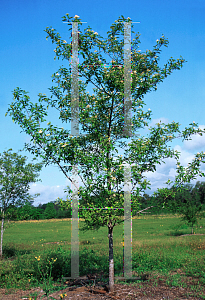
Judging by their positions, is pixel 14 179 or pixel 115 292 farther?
pixel 14 179

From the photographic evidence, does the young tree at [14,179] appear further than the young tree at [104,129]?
Yes

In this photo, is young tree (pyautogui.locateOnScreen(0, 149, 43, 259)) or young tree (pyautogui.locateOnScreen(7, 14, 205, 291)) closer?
young tree (pyautogui.locateOnScreen(7, 14, 205, 291))

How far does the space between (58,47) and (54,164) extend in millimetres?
3650

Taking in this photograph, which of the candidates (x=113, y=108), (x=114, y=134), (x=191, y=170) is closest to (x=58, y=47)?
(x=113, y=108)

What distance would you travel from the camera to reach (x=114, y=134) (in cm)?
843

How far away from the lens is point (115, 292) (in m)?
7.38

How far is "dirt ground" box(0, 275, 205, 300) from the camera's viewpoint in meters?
7.09

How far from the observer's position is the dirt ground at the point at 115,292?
23.3 ft

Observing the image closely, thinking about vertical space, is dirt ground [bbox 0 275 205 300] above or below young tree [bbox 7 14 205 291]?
below

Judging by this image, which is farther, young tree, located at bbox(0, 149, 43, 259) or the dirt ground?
young tree, located at bbox(0, 149, 43, 259)

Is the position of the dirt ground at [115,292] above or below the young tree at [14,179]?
below

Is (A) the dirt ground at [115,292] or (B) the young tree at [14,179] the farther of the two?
(B) the young tree at [14,179]

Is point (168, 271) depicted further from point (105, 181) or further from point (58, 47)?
point (58, 47)

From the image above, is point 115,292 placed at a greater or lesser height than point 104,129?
lesser
